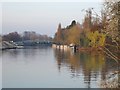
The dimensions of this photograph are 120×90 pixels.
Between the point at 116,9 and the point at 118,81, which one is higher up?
the point at 116,9

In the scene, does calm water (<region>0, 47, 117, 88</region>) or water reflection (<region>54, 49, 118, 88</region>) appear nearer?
water reflection (<region>54, 49, 118, 88</region>)

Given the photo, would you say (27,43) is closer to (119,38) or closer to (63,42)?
(63,42)

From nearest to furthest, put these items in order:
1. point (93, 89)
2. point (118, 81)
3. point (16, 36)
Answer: point (118, 81)
point (93, 89)
point (16, 36)

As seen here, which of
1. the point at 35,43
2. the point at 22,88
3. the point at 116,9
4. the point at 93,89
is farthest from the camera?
the point at 35,43

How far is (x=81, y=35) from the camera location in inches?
1965

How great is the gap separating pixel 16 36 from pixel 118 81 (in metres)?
88.6

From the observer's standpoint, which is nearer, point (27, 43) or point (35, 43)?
point (27, 43)

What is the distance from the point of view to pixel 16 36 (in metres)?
92.1

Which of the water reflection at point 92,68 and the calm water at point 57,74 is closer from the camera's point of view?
the water reflection at point 92,68

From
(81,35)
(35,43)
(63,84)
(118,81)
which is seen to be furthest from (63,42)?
(118,81)

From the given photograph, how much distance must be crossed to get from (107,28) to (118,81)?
0.91m

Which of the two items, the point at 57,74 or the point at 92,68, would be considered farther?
the point at 92,68

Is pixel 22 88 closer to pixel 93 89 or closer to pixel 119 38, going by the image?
pixel 93 89

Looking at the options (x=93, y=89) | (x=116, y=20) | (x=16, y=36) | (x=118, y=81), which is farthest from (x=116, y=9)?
(x=16, y=36)
